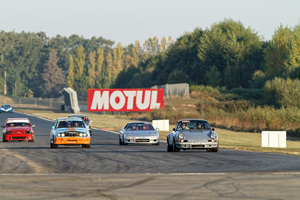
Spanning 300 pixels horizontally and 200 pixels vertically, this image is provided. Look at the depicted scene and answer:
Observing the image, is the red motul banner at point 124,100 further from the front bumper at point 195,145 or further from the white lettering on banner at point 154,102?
the front bumper at point 195,145

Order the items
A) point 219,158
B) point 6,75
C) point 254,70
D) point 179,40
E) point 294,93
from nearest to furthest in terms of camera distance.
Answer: point 219,158
point 294,93
point 254,70
point 179,40
point 6,75

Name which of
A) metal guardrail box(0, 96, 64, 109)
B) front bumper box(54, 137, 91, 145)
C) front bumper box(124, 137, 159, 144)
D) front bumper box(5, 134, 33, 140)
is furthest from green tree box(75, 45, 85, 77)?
front bumper box(54, 137, 91, 145)

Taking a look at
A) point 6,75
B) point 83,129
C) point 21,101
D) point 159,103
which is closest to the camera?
point 83,129

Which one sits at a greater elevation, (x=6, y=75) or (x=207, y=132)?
(x=6, y=75)

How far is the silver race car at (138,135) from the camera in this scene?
31953mm

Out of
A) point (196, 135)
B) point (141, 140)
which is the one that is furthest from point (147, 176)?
point (141, 140)

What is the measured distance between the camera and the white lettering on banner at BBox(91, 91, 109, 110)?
82.9 m

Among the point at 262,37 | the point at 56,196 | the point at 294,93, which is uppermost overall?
the point at 262,37

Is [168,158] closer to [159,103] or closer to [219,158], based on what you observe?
[219,158]

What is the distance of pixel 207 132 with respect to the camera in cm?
2694

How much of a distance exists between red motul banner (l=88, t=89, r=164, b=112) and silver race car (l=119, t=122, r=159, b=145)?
162ft

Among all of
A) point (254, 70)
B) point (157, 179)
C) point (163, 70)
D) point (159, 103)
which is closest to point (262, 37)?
point (254, 70)

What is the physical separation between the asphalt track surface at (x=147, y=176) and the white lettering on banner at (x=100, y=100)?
57.0m

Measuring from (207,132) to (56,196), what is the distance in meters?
14.5
